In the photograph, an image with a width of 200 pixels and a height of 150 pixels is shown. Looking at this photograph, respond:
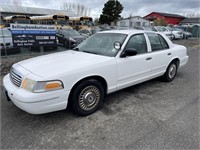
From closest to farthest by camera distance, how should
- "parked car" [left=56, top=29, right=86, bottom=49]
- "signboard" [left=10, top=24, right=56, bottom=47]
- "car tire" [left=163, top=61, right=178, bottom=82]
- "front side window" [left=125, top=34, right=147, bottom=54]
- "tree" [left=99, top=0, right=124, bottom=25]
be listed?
1. "front side window" [left=125, top=34, right=147, bottom=54]
2. "car tire" [left=163, top=61, right=178, bottom=82]
3. "signboard" [left=10, top=24, right=56, bottom=47]
4. "parked car" [left=56, top=29, right=86, bottom=49]
5. "tree" [left=99, top=0, right=124, bottom=25]

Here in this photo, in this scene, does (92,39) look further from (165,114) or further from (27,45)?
(27,45)

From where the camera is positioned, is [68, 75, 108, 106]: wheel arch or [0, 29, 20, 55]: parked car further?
[0, 29, 20, 55]: parked car

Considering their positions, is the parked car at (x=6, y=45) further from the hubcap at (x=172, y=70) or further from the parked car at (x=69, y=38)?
the hubcap at (x=172, y=70)

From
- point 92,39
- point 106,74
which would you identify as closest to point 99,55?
point 106,74

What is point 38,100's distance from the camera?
2.48 metres

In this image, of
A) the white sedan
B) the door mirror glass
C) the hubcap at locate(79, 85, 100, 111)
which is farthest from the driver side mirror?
the hubcap at locate(79, 85, 100, 111)

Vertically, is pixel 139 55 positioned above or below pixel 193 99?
above

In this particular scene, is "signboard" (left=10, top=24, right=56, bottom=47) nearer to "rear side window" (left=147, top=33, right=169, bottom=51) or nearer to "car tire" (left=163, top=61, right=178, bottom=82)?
"rear side window" (left=147, top=33, right=169, bottom=51)

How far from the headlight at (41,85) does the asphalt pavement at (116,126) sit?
27.7 inches

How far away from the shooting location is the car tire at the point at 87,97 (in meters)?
2.91

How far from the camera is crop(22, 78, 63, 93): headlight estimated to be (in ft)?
8.20

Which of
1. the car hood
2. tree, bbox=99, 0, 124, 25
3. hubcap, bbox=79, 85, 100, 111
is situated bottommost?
hubcap, bbox=79, 85, 100, 111

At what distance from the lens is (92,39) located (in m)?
4.13

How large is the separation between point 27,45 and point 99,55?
4.71 meters
